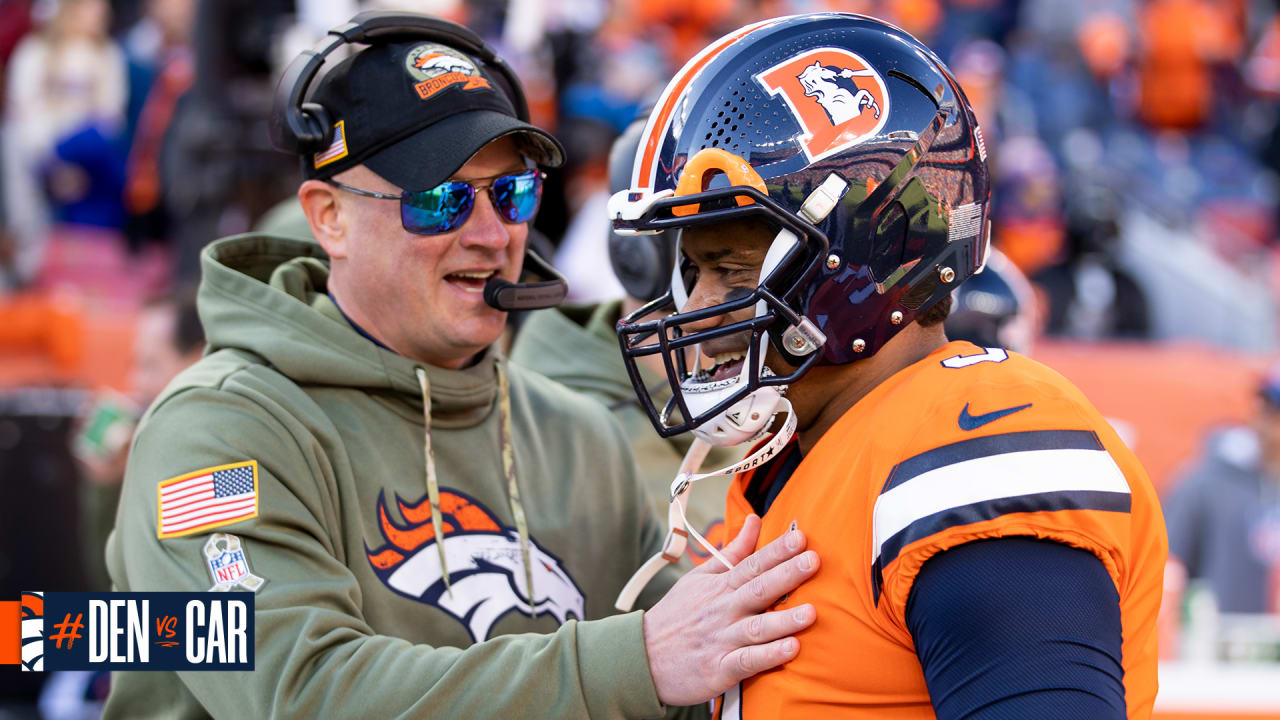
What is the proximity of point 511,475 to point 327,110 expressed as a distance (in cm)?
77

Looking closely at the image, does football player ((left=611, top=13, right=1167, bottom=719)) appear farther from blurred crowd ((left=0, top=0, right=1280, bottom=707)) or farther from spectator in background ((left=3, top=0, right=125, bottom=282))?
spectator in background ((left=3, top=0, right=125, bottom=282))

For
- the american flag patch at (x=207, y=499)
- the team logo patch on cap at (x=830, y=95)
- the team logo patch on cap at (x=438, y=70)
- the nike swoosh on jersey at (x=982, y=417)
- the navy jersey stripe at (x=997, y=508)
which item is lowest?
the american flag patch at (x=207, y=499)

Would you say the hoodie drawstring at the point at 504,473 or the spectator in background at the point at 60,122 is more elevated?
the hoodie drawstring at the point at 504,473

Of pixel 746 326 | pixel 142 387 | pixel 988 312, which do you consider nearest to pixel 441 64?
pixel 746 326

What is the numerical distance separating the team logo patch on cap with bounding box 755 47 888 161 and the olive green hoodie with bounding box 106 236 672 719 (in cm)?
76

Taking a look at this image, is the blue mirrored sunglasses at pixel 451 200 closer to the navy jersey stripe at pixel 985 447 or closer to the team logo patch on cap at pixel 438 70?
the team logo patch on cap at pixel 438 70

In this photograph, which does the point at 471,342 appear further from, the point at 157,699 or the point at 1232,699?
the point at 1232,699

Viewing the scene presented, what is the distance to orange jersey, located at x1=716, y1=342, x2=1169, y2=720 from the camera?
1570 millimetres

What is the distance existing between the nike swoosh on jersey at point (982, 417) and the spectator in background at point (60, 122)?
8.37 metres

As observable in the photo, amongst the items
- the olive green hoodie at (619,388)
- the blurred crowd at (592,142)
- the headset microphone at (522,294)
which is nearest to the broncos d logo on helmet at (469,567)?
the headset microphone at (522,294)

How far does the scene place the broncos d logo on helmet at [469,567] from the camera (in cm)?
237

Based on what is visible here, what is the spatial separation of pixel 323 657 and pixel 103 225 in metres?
7.96

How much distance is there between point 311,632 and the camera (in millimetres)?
2039

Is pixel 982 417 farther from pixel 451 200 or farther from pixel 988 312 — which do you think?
pixel 988 312
